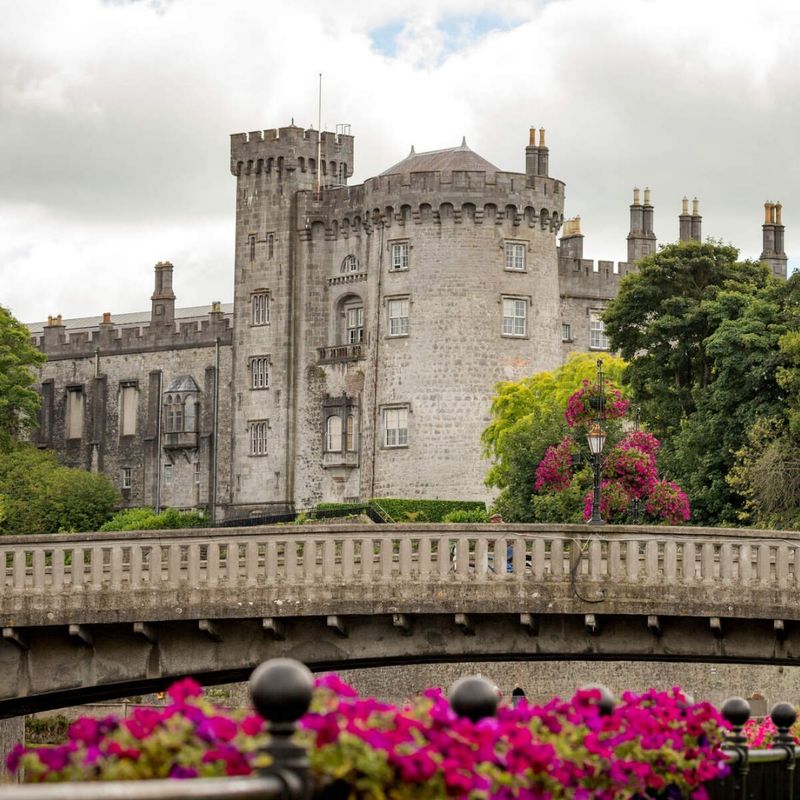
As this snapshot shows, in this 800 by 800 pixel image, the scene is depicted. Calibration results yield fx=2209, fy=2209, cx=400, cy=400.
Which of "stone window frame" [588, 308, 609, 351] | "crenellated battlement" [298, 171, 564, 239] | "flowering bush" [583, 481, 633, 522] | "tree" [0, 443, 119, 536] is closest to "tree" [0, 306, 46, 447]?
"tree" [0, 443, 119, 536]

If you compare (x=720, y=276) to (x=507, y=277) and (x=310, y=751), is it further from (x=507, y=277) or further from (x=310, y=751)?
(x=310, y=751)

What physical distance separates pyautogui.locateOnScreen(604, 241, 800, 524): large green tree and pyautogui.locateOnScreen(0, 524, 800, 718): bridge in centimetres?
3428

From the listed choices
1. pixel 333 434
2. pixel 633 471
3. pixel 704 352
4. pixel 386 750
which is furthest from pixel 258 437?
pixel 386 750

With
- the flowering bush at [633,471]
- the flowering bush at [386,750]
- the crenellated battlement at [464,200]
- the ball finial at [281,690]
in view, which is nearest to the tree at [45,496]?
the crenellated battlement at [464,200]

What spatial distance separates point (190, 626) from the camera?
30.8 m

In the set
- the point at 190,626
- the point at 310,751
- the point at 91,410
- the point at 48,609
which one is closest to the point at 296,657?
the point at 190,626

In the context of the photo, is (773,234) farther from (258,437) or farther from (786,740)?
(786,740)

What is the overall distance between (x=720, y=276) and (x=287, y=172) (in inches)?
1132

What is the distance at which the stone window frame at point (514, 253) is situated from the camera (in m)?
89.9

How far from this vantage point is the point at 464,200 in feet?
294

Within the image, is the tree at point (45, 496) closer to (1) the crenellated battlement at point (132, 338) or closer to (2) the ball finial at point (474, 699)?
(1) the crenellated battlement at point (132, 338)

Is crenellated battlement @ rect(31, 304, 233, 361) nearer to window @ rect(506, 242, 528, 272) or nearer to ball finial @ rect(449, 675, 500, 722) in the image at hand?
window @ rect(506, 242, 528, 272)

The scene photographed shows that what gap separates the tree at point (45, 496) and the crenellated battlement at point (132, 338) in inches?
341

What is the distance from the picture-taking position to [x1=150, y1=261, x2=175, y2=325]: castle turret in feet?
381
